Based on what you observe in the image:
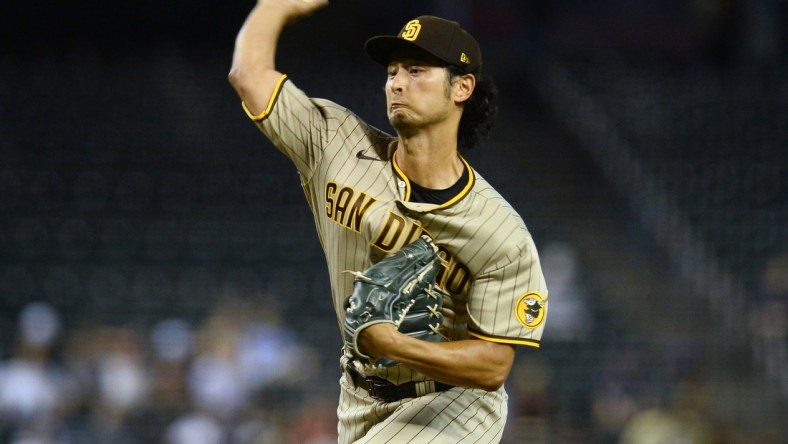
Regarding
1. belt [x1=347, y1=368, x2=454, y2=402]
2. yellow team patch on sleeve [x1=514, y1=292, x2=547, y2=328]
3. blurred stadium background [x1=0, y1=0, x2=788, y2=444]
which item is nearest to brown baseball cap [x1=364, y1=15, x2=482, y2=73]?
yellow team patch on sleeve [x1=514, y1=292, x2=547, y2=328]

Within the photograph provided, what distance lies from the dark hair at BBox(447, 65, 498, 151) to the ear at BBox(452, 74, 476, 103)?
75 millimetres

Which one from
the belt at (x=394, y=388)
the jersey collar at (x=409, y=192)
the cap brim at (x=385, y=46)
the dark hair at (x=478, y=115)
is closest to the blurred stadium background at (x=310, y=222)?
the belt at (x=394, y=388)

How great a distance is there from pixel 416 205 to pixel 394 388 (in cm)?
54

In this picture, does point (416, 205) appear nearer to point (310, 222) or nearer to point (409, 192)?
point (409, 192)

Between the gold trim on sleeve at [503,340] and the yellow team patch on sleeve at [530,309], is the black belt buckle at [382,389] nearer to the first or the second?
the gold trim on sleeve at [503,340]

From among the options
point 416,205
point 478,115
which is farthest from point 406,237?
point 478,115

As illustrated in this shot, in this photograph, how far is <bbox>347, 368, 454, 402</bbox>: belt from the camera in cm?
323

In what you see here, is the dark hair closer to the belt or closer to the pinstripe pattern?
the pinstripe pattern

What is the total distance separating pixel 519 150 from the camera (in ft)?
46.0

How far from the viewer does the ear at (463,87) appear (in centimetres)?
322

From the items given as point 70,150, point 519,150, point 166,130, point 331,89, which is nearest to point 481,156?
point 519,150

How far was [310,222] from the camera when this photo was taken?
36.2 ft

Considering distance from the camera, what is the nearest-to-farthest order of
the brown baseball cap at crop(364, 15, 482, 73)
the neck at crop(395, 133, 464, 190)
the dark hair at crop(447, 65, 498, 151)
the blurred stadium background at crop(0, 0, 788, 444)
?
the brown baseball cap at crop(364, 15, 482, 73), the neck at crop(395, 133, 464, 190), the dark hair at crop(447, 65, 498, 151), the blurred stadium background at crop(0, 0, 788, 444)

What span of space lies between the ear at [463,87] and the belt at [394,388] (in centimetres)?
82
